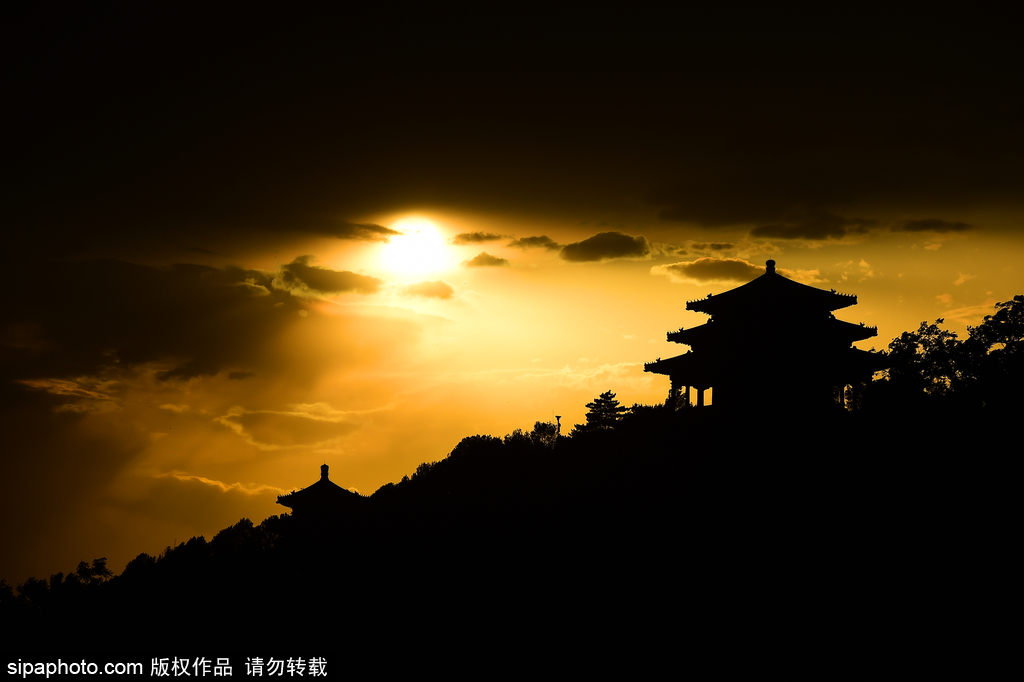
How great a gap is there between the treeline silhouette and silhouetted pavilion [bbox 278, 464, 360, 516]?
0.45 m

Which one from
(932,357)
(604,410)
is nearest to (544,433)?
(604,410)

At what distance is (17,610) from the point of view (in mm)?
75125

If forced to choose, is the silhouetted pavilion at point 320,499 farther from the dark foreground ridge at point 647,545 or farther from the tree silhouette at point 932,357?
the tree silhouette at point 932,357

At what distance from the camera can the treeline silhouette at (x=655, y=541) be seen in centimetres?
2323

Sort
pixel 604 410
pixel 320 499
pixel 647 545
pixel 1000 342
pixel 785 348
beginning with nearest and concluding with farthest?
pixel 647 545, pixel 785 348, pixel 320 499, pixel 1000 342, pixel 604 410

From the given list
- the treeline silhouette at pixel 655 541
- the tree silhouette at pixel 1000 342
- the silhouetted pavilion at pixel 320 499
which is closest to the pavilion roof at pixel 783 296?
the treeline silhouette at pixel 655 541

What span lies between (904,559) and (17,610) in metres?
Result: 85.5

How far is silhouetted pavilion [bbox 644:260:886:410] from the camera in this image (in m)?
34.2

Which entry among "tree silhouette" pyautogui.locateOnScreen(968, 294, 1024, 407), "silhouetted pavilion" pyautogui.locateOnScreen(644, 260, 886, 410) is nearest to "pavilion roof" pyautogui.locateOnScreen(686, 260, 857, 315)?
"silhouetted pavilion" pyautogui.locateOnScreen(644, 260, 886, 410)

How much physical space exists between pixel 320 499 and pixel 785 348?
80.9 ft

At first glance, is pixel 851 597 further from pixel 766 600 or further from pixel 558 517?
pixel 558 517

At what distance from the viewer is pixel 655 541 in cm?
2681

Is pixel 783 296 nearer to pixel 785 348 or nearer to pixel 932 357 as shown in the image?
pixel 785 348

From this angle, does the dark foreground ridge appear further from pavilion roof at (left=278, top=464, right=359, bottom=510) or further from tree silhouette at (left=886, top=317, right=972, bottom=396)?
tree silhouette at (left=886, top=317, right=972, bottom=396)
